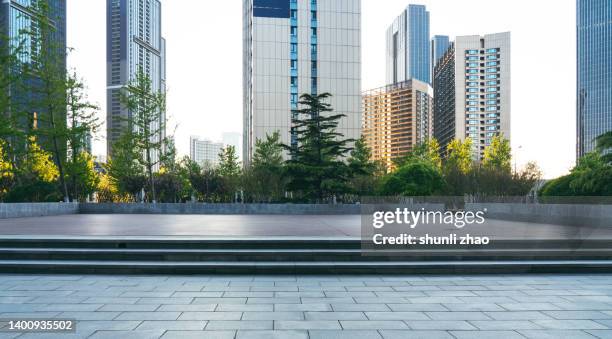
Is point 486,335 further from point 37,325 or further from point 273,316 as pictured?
point 37,325

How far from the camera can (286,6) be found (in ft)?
227

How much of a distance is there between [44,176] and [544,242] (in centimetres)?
4335

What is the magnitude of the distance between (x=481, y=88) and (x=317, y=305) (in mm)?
172178

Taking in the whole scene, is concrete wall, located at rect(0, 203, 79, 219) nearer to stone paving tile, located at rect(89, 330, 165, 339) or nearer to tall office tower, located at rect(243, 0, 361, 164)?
stone paving tile, located at rect(89, 330, 165, 339)

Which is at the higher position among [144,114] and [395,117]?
[395,117]

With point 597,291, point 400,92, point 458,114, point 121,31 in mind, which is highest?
point 121,31

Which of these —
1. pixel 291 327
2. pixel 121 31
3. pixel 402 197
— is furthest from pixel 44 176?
pixel 121 31

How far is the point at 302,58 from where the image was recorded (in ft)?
228

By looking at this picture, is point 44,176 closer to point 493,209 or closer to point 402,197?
point 402,197

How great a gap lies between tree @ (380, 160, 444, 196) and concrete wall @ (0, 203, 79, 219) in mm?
20750

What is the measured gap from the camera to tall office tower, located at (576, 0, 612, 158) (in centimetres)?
15562

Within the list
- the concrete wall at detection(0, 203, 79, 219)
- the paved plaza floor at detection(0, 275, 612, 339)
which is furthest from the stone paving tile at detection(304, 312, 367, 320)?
the concrete wall at detection(0, 203, 79, 219)

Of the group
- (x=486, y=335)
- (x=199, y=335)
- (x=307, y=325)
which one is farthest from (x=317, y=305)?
(x=486, y=335)

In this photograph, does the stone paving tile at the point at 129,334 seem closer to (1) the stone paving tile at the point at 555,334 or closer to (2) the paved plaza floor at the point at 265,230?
(1) the stone paving tile at the point at 555,334
